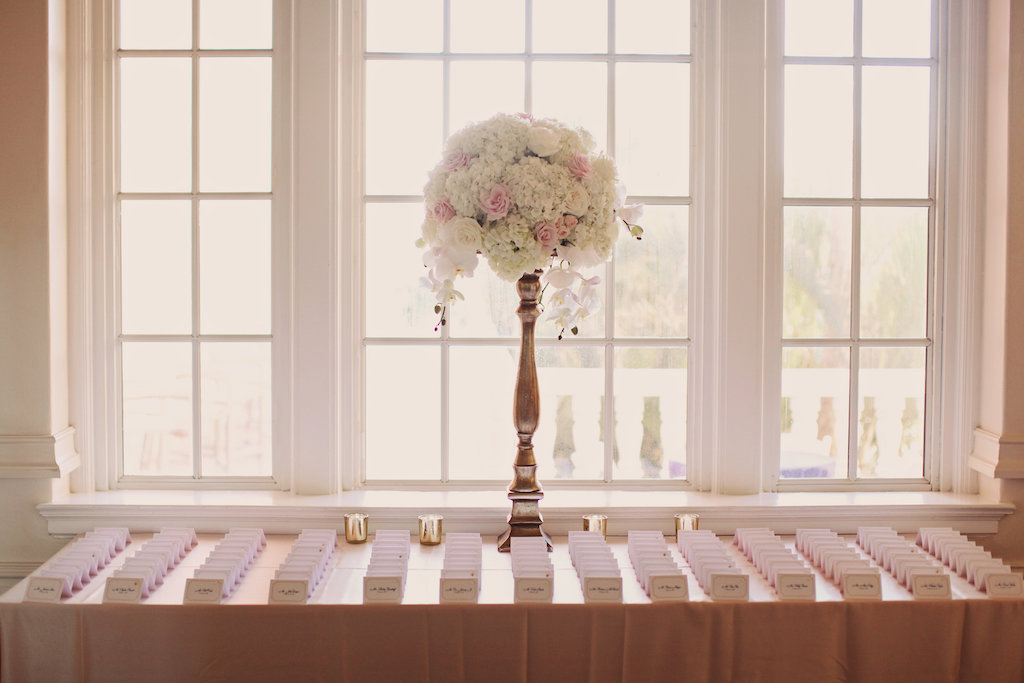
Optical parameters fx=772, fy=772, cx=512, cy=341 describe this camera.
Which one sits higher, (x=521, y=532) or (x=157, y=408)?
(x=157, y=408)

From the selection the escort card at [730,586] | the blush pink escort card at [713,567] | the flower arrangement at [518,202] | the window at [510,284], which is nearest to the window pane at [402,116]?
the window at [510,284]

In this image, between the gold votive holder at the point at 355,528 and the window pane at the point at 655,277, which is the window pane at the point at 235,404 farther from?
the window pane at the point at 655,277

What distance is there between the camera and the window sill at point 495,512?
216 centimetres

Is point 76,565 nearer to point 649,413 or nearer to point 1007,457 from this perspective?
point 649,413

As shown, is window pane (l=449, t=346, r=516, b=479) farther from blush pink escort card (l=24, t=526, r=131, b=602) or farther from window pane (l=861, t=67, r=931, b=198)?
window pane (l=861, t=67, r=931, b=198)

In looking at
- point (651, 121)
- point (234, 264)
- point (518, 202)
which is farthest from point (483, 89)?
point (234, 264)

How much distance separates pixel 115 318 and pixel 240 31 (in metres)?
0.93

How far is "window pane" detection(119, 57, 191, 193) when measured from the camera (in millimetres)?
2287

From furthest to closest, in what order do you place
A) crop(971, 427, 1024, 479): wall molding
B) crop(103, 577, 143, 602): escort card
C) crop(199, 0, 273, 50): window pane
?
crop(199, 0, 273, 50): window pane → crop(971, 427, 1024, 479): wall molding → crop(103, 577, 143, 602): escort card

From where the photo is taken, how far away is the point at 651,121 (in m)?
2.33

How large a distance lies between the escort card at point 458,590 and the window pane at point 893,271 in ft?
4.77

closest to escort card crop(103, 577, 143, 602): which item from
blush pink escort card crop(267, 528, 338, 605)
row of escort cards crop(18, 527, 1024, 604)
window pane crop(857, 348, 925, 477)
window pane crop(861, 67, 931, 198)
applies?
row of escort cards crop(18, 527, 1024, 604)

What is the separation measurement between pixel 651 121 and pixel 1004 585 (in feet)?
4.96

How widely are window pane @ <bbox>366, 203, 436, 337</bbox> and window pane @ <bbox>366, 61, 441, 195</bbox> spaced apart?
98mm
